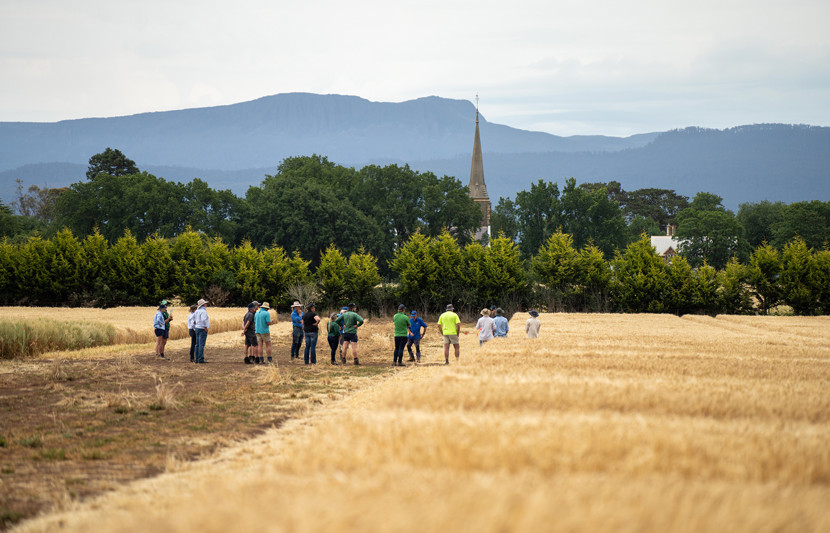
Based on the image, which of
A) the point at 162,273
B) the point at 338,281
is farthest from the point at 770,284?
the point at 162,273

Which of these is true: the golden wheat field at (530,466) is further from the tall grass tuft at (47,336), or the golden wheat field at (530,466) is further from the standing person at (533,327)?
the tall grass tuft at (47,336)

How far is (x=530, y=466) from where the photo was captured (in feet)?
18.3

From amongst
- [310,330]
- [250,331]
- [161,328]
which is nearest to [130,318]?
[161,328]

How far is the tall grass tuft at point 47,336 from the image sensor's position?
24125mm

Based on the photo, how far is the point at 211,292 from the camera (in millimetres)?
52375

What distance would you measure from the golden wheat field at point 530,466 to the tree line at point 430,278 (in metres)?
42.0

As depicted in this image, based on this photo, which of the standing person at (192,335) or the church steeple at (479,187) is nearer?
the standing person at (192,335)

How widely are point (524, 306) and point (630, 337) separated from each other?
31531mm

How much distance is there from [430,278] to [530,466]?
48.0 m

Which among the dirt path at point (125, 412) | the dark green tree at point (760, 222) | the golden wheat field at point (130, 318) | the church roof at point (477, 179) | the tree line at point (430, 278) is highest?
the church roof at point (477, 179)

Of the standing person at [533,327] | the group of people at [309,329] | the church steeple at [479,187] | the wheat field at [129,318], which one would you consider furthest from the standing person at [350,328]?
the church steeple at [479,187]

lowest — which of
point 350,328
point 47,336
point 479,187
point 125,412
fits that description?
point 125,412

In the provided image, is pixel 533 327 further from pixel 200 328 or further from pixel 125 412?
pixel 125 412

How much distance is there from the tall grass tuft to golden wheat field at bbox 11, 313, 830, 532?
17.3m
